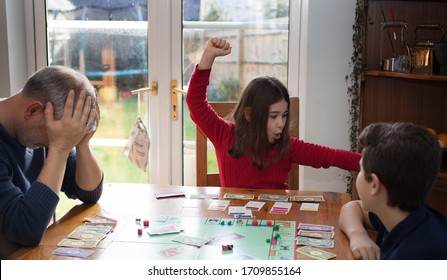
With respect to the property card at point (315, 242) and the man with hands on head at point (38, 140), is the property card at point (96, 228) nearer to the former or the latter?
the man with hands on head at point (38, 140)

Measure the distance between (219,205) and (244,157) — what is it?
44cm

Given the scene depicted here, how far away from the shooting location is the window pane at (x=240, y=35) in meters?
3.28

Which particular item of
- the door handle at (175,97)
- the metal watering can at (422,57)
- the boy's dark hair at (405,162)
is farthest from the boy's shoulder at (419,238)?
the door handle at (175,97)

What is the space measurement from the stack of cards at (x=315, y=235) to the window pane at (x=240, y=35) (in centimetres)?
174

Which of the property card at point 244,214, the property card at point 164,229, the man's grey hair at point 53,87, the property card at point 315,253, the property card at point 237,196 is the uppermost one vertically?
the man's grey hair at point 53,87

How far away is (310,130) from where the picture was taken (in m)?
3.20

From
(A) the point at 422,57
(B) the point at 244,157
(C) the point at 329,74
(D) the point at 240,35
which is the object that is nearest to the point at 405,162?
(B) the point at 244,157

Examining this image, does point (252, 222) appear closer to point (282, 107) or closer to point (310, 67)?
point (282, 107)

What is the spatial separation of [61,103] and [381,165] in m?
0.88

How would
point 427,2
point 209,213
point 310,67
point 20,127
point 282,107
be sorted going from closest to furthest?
point 20,127, point 209,213, point 282,107, point 427,2, point 310,67

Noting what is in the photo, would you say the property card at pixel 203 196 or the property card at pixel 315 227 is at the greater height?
the property card at pixel 203 196

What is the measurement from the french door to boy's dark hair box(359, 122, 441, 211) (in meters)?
1.91

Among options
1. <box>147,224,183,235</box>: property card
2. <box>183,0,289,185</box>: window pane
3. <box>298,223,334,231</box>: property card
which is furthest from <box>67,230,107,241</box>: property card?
<box>183,0,289,185</box>: window pane

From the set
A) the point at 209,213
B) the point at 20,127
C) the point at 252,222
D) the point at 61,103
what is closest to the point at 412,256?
the point at 252,222
